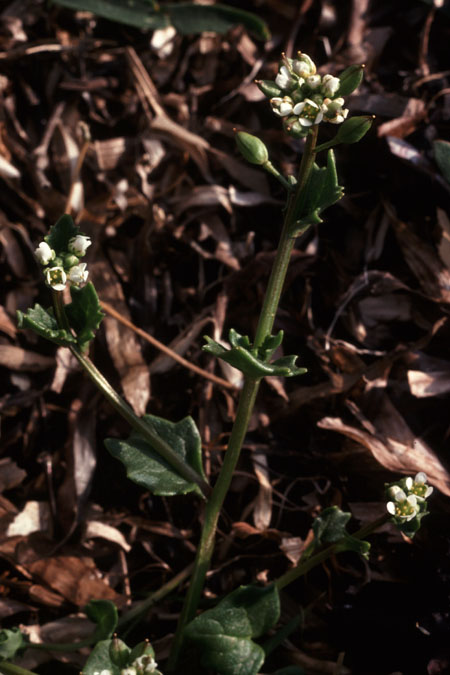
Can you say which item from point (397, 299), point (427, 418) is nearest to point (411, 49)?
point (397, 299)

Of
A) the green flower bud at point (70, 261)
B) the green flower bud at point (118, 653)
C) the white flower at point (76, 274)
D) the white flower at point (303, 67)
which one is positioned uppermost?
the white flower at point (303, 67)

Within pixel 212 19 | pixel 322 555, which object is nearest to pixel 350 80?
pixel 322 555

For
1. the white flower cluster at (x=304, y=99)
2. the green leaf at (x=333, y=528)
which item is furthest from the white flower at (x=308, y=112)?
the green leaf at (x=333, y=528)

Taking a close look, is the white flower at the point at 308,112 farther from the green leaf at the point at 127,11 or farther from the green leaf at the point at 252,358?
the green leaf at the point at 127,11

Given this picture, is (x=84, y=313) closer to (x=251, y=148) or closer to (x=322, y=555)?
(x=251, y=148)

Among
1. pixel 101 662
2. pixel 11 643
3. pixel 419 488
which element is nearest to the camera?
pixel 101 662

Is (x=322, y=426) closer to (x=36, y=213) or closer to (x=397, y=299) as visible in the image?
(x=397, y=299)

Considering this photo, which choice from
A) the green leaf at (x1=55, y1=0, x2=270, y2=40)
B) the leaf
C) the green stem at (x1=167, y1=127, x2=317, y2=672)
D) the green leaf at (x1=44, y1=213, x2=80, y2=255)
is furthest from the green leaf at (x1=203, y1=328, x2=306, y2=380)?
the green leaf at (x1=55, y1=0, x2=270, y2=40)
